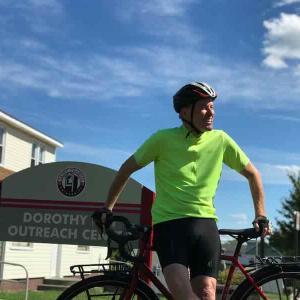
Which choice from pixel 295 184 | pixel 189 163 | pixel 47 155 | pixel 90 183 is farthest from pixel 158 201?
pixel 295 184

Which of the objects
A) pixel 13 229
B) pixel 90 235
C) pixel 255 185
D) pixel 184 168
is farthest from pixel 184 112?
pixel 13 229

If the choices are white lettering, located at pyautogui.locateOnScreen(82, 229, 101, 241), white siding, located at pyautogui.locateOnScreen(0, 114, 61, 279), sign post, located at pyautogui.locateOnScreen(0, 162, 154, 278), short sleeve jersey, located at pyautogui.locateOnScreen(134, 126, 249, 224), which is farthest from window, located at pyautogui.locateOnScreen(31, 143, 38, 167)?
short sleeve jersey, located at pyautogui.locateOnScreen(134, 126, 249, 224)

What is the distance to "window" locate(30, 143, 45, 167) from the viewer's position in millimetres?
24766

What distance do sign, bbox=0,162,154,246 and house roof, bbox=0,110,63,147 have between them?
1295 cm

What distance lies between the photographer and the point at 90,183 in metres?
8.88

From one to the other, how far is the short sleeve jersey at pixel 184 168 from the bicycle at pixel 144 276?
0.26 meters

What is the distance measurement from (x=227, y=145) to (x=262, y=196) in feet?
1.37

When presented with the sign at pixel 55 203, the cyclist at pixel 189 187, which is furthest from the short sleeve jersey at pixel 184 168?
the sign at pixel 55 203

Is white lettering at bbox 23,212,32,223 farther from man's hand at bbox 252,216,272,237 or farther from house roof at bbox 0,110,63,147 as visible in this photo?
house roof at bbox 0,110,63,147

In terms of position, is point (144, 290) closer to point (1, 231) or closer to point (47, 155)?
point (1, 231)

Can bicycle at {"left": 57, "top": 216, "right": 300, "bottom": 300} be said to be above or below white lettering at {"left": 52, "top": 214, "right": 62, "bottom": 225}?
below

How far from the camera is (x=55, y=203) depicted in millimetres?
8930

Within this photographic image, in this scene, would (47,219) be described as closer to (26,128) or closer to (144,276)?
(144,276)

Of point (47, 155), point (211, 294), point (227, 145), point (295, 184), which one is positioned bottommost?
point (211, 294)
